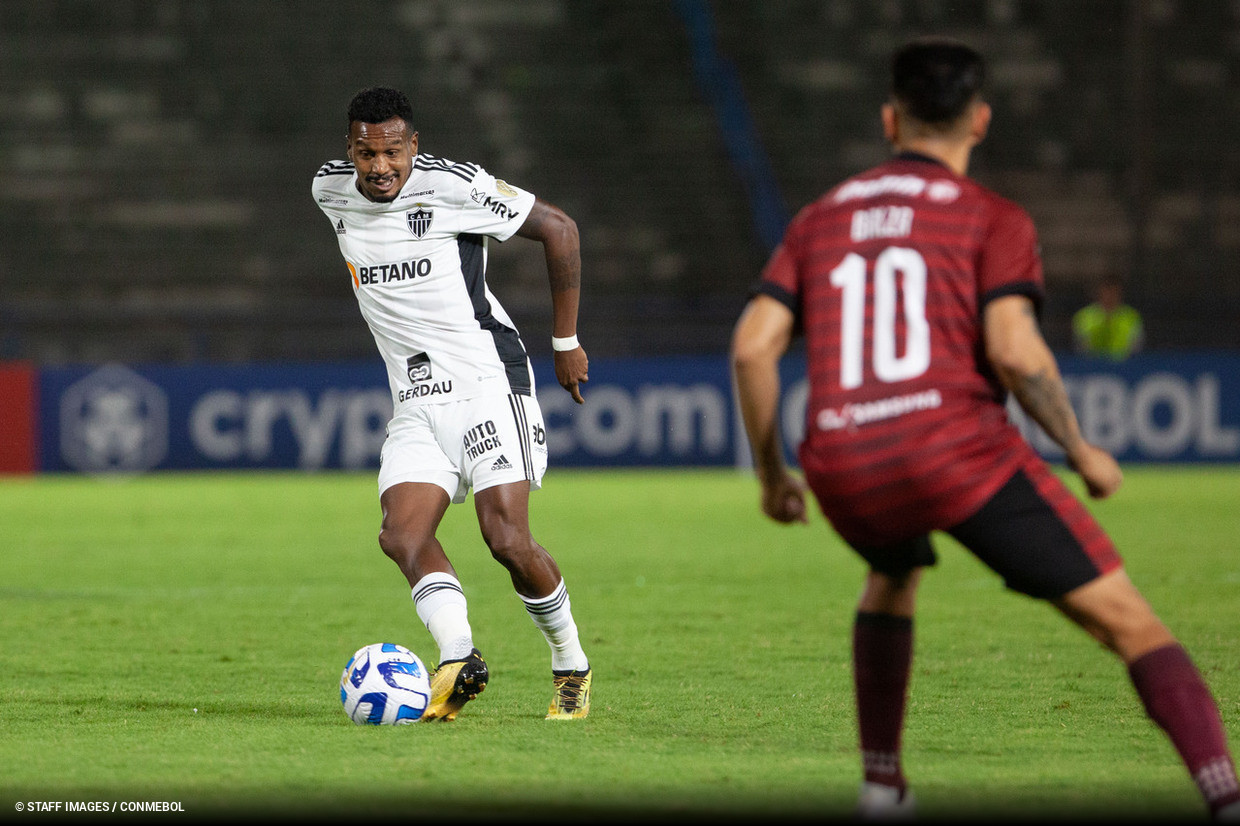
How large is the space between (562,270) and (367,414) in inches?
483

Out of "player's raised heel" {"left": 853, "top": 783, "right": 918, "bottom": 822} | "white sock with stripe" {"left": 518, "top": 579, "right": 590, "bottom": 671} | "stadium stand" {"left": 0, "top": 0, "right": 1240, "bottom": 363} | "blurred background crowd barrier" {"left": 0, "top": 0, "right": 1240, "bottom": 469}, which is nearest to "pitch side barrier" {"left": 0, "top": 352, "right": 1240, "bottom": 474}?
"blurred background crowd barrier" {"left": 0, "top": 0, "right": 1240, "bottom": 469}

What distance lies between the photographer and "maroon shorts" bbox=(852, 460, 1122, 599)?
→ 144 inches

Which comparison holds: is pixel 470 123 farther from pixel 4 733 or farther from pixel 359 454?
pixel 4 733

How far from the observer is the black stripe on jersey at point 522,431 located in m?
5.68

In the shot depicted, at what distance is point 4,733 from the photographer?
510cm

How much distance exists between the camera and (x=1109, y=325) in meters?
19.1

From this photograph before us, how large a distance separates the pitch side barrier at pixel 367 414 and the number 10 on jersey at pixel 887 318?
13886 millimetres

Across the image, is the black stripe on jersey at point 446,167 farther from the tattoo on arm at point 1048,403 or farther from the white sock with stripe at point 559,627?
the tattoo on arm at point 1048,403

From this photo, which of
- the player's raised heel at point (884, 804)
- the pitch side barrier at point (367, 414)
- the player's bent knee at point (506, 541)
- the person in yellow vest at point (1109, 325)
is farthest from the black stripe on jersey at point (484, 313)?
the person in yellow vest at point (1109, 325)

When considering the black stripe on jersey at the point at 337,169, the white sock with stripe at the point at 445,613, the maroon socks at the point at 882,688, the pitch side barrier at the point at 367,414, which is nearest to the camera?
the maroon socks at the point at 882,688

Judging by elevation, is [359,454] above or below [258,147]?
below

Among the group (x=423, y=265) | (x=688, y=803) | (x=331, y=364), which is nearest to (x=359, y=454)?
(x=331, y=364)

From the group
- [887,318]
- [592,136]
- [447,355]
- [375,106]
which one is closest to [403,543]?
[447,355]

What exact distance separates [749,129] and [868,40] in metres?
2.25
